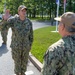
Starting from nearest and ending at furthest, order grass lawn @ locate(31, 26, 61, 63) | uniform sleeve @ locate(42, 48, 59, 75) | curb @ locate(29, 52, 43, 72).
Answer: uniform sleeve @ locate(42, 48, 59, 75) → curb @ locate(29, 52, 43, 72) → grass lawn @ locate(31, 26, 61, 63)

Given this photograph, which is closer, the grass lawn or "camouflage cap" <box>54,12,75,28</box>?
"camouflage cap" <box>54,12,75,28</box>

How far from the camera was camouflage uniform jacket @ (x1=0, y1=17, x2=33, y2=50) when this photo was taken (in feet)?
24.7

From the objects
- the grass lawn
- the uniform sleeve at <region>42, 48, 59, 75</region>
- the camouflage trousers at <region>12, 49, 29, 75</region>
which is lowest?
the grass lawn

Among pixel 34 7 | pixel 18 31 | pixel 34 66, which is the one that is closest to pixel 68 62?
pixel 18 31

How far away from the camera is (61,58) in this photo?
3283 millimetres

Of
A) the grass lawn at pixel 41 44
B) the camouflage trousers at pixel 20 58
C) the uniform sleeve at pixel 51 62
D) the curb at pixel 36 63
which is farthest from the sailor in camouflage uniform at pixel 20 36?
the uniform sleeve at pixel 51 62

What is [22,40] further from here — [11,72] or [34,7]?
[34,7]

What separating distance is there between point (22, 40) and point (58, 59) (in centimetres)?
441

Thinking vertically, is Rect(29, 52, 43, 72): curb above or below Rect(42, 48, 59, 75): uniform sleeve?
below

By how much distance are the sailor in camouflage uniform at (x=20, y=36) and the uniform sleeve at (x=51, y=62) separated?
4.20 m

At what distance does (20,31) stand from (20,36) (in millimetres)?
122

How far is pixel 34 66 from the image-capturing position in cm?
1021

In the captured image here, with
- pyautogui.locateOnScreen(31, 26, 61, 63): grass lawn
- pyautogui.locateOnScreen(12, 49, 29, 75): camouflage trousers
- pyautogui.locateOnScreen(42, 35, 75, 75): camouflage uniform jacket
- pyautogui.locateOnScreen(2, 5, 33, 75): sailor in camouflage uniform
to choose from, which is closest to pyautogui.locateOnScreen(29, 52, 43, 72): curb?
pyautogui.locateOnScreen(31, 26, 61, 63): grass lawn

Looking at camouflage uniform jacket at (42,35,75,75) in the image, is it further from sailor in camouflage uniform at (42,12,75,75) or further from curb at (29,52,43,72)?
curb at (29,52,43,72)
